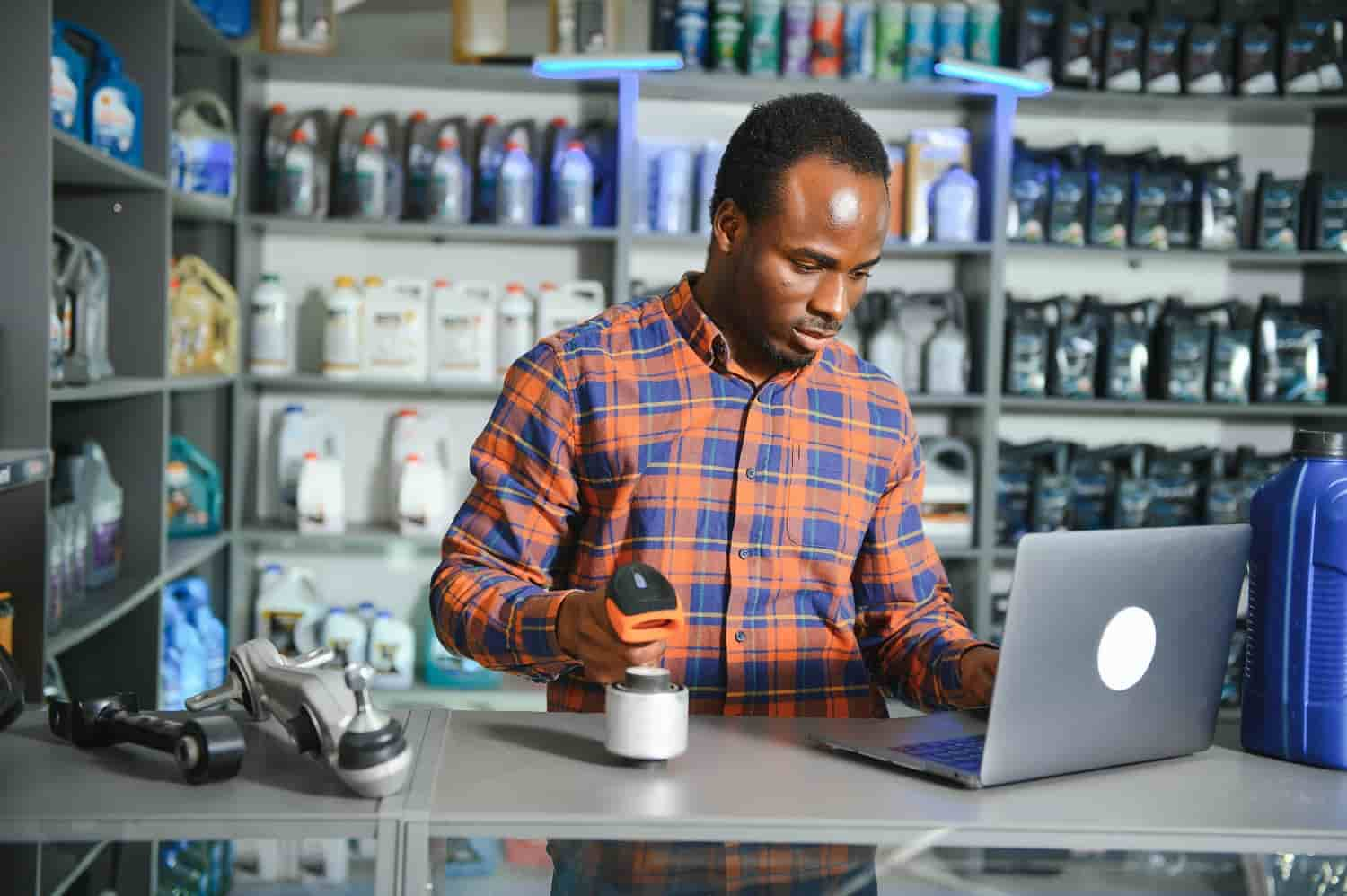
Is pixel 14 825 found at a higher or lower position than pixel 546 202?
lower

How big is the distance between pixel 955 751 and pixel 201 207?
9.96 feet

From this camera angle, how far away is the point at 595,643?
131 centimetres

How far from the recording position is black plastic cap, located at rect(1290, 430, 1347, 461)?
137 cm

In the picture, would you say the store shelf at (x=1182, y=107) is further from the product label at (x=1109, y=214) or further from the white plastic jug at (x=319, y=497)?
the white plastic jug at (x=319, y=497)

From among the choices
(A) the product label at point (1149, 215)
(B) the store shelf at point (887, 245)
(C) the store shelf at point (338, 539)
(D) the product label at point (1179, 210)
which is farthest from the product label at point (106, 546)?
(D) the product label at point (1179, 210)

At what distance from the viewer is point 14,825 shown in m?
1.06

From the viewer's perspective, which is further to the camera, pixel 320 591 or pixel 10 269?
pixel 320 591

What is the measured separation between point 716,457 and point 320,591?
2.93m

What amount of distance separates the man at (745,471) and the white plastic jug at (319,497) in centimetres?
246

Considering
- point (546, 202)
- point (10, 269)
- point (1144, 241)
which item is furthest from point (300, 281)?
point (1144, 241)

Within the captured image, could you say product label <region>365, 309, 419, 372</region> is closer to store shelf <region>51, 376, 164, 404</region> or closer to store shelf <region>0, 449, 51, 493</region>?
store shelf <region>51, 376, 164, 404</region>

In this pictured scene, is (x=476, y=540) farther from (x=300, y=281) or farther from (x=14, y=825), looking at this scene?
(x=300, y=281)

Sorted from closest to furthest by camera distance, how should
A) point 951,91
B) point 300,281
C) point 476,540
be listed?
1. point 476,540
2. point 951,91
3. point 300,281

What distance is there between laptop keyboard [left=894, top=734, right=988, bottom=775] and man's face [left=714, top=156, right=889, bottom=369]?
49 centimetres
